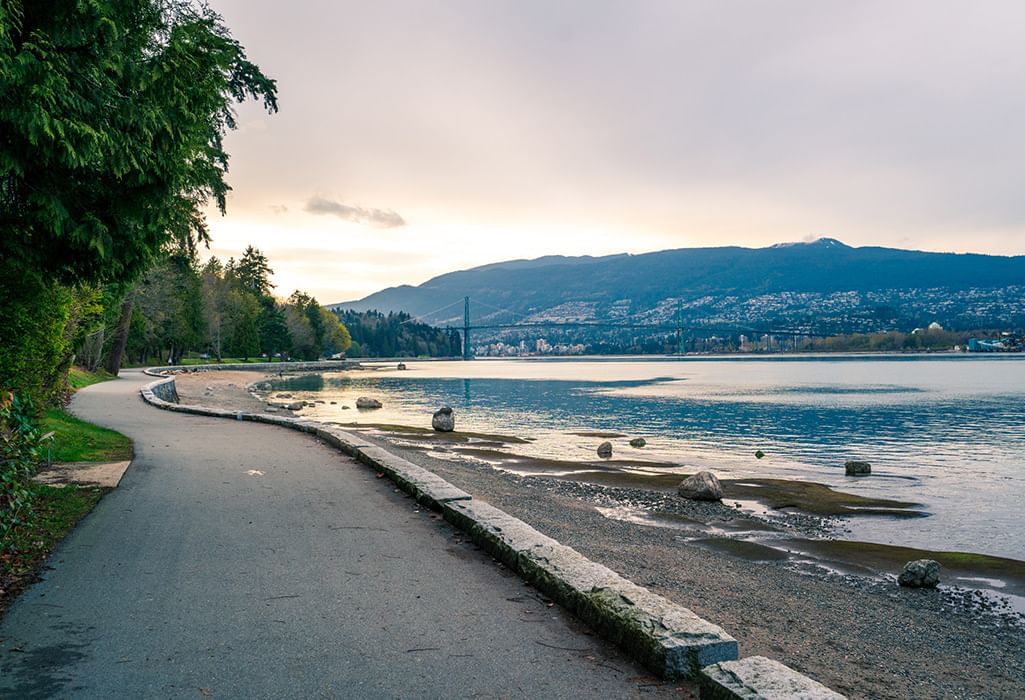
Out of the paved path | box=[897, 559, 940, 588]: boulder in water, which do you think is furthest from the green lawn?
box=[897, 559, 940, 588]: boulder in water

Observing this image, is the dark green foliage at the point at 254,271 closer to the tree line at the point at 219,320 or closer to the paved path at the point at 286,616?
the tree line at the point at 219,320

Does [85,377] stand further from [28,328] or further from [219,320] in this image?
[219,320]

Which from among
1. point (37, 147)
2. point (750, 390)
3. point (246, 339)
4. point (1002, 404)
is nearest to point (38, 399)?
point (37, 147)

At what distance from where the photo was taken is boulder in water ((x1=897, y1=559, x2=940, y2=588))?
9875 mm

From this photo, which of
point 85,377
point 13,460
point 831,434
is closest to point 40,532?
point 13,460

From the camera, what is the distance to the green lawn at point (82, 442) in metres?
13.5

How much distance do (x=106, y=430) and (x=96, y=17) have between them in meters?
14.4

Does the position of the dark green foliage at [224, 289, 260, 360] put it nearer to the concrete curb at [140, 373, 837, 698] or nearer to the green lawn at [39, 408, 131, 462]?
the green lawn at [39, 408, 131, 462]

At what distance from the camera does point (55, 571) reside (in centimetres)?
668

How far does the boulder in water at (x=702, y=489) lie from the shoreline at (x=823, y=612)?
10.5ft

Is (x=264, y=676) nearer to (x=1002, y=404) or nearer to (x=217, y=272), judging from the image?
(x=1002, y=404)

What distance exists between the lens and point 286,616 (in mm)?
5578

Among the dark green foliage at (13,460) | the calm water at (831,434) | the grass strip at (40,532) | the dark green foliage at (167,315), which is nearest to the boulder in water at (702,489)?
the calm water at (831,434)

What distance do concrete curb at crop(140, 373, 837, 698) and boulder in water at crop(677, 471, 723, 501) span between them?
772 centimetres
